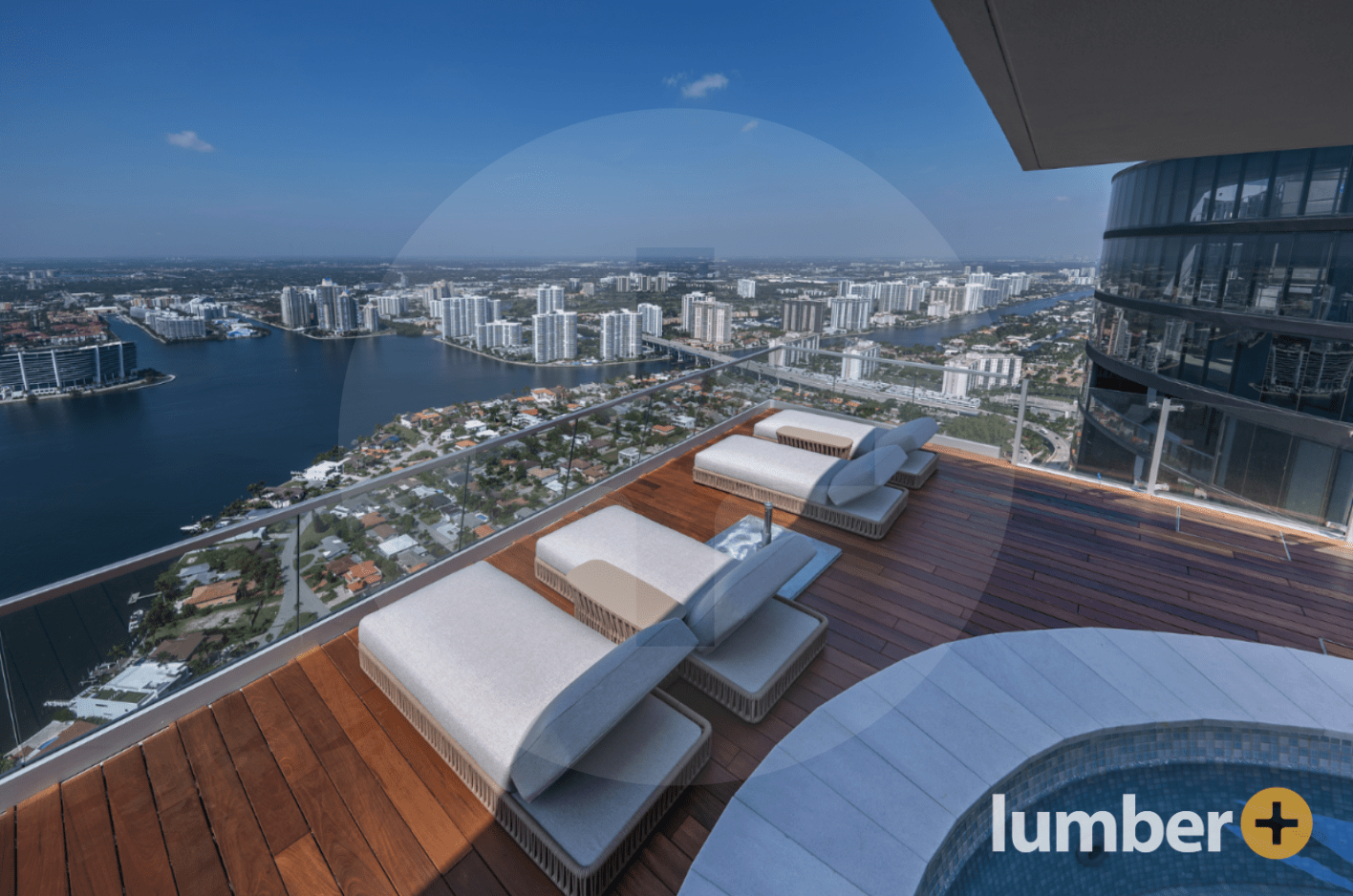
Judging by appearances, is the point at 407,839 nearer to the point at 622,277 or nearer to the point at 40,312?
the point at 622,277

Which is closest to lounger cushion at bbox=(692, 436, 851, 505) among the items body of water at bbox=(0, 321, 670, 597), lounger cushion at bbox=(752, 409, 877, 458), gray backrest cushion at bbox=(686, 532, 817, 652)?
lounger cushion at bbox=(752, 409, 877, 458)

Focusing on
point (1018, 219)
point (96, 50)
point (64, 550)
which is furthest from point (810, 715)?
point (96, 50)

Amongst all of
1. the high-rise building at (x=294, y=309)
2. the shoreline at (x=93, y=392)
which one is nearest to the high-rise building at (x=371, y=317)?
the high-rise building at (x=294, y=309)

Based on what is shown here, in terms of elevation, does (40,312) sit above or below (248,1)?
below

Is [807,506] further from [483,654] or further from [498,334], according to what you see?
[498,334]

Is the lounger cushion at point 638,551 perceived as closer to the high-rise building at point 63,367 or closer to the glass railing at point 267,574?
the glass railing at point 267,574

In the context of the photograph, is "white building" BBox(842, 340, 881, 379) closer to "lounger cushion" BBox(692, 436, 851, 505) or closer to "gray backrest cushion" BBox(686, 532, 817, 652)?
"lounger cushion" BBox(692, 436, 851, 505)
